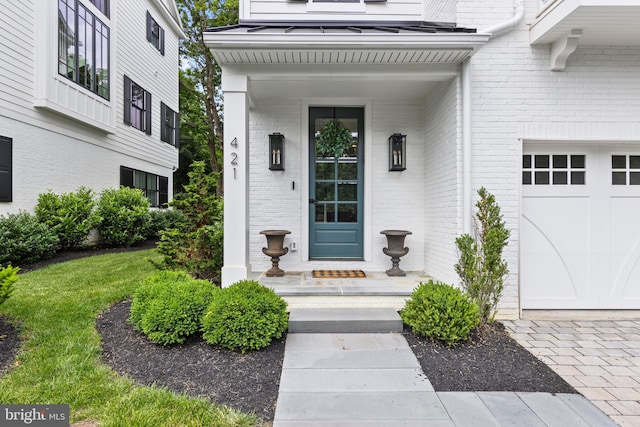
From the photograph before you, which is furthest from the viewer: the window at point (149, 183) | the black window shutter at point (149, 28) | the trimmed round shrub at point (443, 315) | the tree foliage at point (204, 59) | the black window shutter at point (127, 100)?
the tree foliage at point (204, 59)

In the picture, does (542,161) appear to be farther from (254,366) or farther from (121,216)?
(121,216)

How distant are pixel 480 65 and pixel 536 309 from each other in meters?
2.95

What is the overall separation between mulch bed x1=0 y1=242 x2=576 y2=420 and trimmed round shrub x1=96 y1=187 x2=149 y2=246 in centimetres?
537

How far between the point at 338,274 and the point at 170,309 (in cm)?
234

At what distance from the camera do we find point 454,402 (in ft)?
7.38

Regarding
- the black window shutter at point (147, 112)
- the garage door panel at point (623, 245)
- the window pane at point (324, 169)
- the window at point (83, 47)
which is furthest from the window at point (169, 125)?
the garage door panel at point (623, 245)

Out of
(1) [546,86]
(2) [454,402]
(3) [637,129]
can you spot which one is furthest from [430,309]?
(3) [637,129]

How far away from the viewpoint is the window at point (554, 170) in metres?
4.08

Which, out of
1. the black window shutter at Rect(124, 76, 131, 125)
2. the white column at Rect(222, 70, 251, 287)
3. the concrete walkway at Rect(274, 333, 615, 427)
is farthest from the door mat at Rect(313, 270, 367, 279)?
the black window shutter at Rect(124, 76, 131, 125)

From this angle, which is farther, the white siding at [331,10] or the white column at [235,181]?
the white siding at [331,10]

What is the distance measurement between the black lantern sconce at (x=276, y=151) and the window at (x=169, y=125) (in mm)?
8682

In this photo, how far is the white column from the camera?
3.89 meters

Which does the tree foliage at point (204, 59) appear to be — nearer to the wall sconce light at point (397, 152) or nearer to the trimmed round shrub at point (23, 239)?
the trimmed round shrub at point (23, 239)

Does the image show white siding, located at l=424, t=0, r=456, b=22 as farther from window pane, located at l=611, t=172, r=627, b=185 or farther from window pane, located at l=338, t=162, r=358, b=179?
window pane, located at l=611, t=172, r=627, b=185
